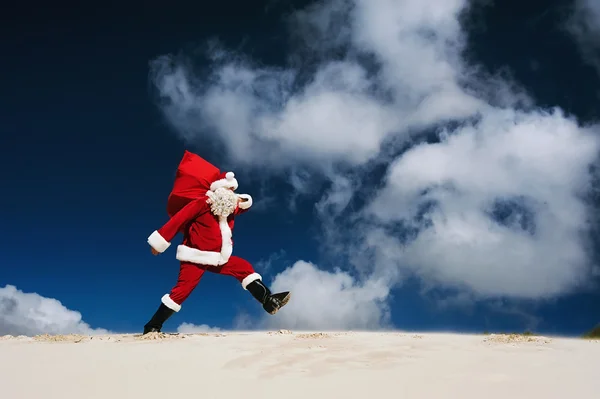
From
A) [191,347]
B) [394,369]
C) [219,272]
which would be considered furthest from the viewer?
[219,272]

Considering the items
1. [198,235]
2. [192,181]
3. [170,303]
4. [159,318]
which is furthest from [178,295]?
[192,181]

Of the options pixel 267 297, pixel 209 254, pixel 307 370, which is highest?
pixel 209 254

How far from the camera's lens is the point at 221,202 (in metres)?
7.31

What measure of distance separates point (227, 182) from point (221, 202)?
407mm

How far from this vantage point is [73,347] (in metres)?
5.30

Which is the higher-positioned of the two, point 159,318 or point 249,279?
point 249,279

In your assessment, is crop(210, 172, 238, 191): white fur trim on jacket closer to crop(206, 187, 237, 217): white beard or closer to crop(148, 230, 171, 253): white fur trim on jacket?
crop(206, 187, 237, 217): white beard

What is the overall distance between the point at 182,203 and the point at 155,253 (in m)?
0.84

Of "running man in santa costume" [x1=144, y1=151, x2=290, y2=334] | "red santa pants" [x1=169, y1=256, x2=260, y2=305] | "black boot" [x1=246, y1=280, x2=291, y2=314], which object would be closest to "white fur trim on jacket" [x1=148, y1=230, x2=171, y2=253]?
"running man in santa costume" [x1=144, y1=151, x2=290, y2=334]

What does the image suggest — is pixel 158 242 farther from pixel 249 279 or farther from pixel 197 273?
pixel 249 279

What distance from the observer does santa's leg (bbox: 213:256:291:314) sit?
287 inches

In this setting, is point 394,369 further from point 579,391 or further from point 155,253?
point 155,253

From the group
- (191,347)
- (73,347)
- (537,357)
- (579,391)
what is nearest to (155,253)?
(73,347)

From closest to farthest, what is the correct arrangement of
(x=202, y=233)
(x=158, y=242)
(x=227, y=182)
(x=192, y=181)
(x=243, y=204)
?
(x=158, y=242)
(x=202, y=233)
(x=192, y=181)
(x=227, y=182)
(x=243, y=204)
